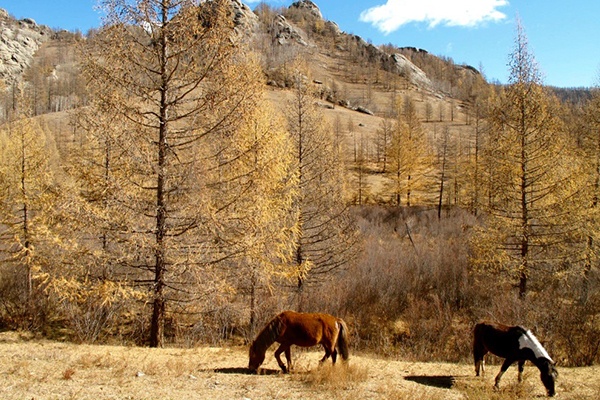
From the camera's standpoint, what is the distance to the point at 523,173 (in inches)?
513

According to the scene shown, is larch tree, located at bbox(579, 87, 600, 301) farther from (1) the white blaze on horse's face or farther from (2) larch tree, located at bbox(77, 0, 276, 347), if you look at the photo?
(2) larch tree, located at bbox(77, 0, 276, 347)

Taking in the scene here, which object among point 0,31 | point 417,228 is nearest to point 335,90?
point 417,228

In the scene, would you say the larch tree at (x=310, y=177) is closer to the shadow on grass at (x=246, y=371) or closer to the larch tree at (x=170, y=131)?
the larch tree at (x=170, y=131)

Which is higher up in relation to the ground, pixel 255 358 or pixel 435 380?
pixel 255 358

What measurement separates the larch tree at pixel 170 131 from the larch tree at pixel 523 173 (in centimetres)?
924

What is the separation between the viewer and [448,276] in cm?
2097

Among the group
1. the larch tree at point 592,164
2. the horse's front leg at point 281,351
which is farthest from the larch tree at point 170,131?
the larch tree at point 592,164

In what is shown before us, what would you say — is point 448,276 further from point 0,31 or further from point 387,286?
point 0,31

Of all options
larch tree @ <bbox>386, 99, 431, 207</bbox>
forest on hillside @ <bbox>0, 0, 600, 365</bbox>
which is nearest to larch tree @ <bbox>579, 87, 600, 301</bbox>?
forest on hillside @ <bbox>0, 0, 600, 365</bbox>

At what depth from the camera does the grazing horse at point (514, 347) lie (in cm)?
580

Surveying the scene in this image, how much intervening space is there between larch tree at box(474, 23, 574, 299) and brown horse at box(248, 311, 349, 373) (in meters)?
8.64

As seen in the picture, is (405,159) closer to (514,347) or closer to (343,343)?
(514,347)

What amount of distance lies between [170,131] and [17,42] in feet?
653

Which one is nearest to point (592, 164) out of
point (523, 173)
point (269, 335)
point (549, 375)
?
point (523, 173)
